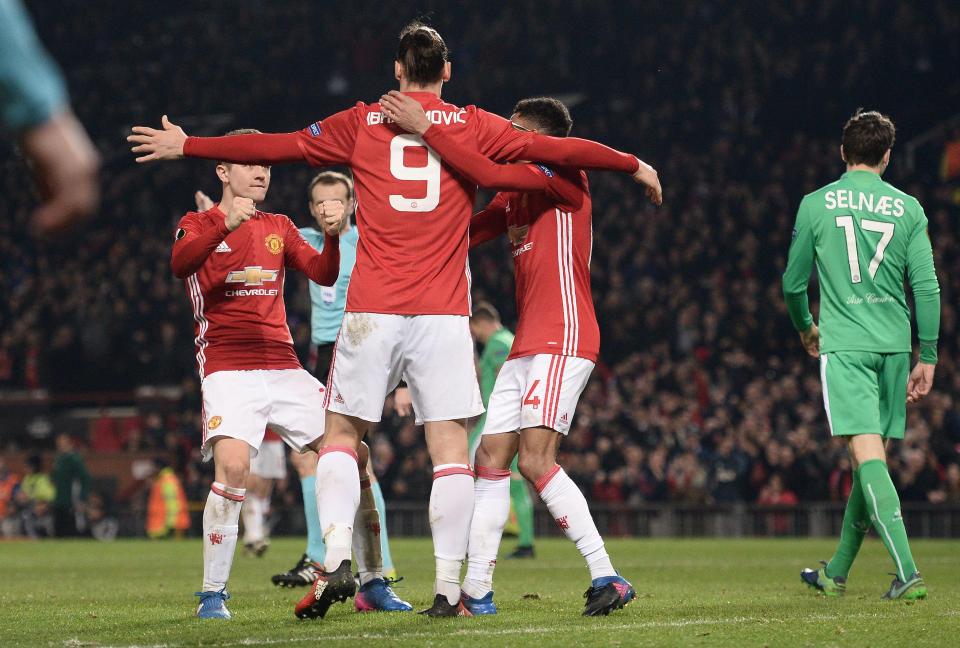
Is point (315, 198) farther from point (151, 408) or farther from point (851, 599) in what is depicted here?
point (151, 408)

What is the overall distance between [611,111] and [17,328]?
13477 millimetres

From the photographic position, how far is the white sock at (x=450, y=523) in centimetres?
555

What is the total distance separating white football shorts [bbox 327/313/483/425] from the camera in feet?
18.1

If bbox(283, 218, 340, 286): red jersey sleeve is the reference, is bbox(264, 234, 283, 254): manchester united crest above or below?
above

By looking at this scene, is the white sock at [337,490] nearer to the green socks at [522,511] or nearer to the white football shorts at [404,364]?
the white football shorts at [404,364]

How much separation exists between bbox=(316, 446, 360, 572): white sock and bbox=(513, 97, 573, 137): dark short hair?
1.95 metres

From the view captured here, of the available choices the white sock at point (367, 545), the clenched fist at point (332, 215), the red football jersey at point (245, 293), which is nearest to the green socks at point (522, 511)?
the red football jersey at point (245, 293)

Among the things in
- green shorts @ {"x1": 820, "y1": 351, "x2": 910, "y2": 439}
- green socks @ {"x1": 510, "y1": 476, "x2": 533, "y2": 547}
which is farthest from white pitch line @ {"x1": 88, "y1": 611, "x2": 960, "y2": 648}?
green socks @ {"x1": 510, "y1": 476, "x2": 533, "y2": 547}

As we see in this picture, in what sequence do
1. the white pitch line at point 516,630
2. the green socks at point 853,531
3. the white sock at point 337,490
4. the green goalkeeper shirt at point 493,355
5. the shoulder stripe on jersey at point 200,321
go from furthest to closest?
1. the green goalkeeper shirt at point 493,355
2. the green socks at point 853,531
3. the shoulder stripe on jersey at point 200,321
4. the white sock at point 337,490
5. the white pitch line at point 516,630

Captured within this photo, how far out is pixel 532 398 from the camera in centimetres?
601

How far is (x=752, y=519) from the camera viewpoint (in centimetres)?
1798

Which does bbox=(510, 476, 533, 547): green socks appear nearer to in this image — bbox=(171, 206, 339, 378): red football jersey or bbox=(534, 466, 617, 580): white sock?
bbox=(171, 206, 339, 378): red football jersey

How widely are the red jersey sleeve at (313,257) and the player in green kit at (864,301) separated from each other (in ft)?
8.15

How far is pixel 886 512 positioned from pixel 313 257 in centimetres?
319
